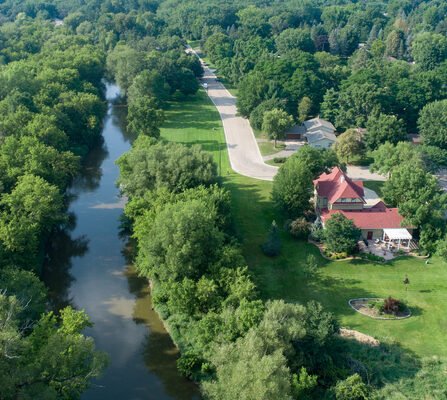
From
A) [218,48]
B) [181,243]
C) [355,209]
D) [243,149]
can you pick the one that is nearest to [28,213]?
[181,243]

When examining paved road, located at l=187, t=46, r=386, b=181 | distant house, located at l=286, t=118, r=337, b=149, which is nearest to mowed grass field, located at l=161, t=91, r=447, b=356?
paved road, located at l=187, t=46, r=386, b=181

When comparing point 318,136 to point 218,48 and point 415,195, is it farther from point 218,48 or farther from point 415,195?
point 218,48

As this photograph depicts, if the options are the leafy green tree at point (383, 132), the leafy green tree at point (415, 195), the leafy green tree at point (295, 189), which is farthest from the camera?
the leafy green tree at point (383, 132)

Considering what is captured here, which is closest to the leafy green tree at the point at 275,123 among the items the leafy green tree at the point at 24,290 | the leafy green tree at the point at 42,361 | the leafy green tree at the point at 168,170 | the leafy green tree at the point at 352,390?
the leafy green tree at the point at 168,170

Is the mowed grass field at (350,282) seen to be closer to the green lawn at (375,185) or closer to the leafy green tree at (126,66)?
the green lawn at (375,185)

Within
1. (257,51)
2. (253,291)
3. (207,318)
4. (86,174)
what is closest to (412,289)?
(253,291)
